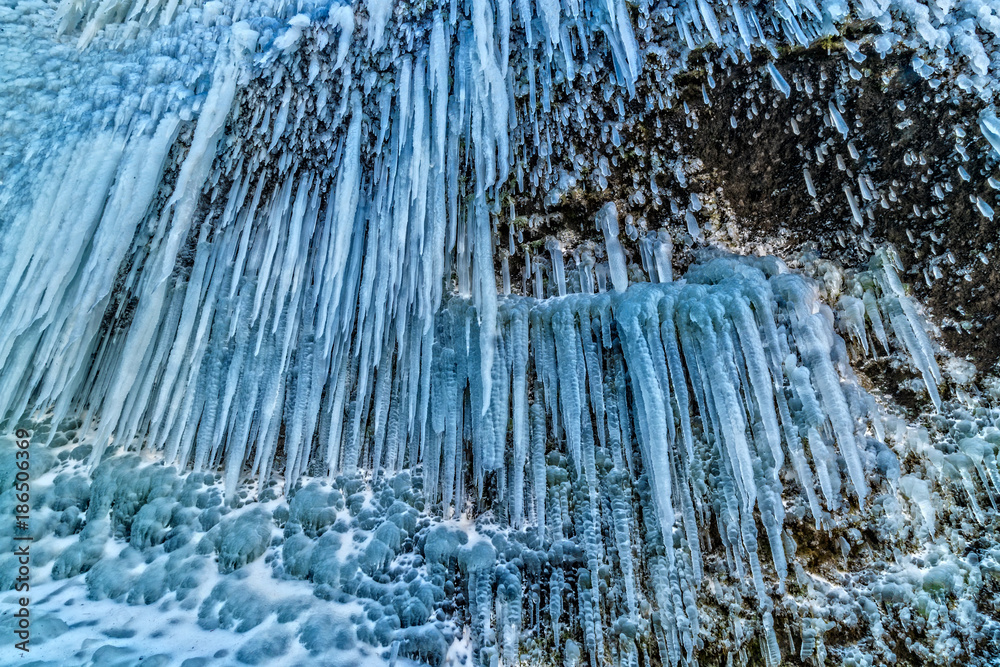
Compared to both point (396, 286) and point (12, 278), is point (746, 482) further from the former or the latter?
point (12, 278)

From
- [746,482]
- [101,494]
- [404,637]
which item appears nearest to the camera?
[746,482]

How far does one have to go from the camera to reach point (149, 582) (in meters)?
3.62

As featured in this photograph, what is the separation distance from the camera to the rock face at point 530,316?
10.4 feet

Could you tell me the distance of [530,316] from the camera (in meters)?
3.94

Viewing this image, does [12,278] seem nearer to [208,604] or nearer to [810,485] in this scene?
[208,604]

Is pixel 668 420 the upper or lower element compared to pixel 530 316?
lower

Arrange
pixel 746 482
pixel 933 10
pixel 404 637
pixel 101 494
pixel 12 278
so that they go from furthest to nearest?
pixel 101 494 < pixel 12 278 < pixel 404 637 < pixel 746 482 < pixel 933 10

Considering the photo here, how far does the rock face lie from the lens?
3.18 metres

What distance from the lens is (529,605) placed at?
148 inches

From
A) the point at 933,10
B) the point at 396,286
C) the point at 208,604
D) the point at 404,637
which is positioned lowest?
the point at 404,637

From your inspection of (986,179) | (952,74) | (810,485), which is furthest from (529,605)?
(952,74)

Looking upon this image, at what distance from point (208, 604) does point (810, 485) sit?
4206 mm

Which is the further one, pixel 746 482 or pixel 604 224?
pixel 604 224

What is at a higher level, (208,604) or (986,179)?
(986,179)
